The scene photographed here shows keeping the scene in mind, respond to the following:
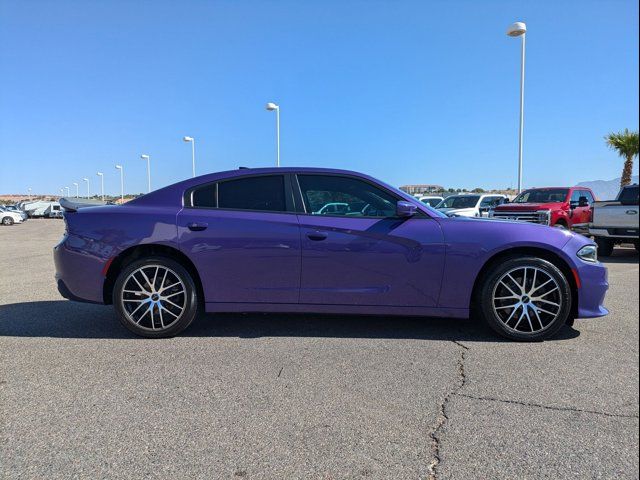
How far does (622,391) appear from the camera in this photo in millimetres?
3031

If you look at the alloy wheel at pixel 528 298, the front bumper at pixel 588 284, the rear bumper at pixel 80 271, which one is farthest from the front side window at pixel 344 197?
the rear bumper at pixel 80 271

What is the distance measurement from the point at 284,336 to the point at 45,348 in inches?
81.8

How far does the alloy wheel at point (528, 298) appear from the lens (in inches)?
160

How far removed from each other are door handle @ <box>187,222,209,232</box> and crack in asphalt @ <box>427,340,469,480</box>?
2471mm

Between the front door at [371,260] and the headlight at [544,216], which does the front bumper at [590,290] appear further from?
the headlight at [544,216]

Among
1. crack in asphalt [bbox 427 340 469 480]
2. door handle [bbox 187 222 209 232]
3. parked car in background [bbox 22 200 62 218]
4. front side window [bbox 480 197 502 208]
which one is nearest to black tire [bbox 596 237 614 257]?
front side window [bbox 480 197 502 208]

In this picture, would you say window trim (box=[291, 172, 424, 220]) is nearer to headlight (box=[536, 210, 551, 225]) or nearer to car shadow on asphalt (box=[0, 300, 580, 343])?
car shadow on asphalt (box=[0, 300, 580, 343])

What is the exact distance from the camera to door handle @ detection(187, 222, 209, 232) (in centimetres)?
421

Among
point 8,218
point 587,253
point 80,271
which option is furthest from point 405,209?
point 8,218

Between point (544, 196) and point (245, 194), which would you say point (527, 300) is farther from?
point (544, 196)

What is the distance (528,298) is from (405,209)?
134 cm

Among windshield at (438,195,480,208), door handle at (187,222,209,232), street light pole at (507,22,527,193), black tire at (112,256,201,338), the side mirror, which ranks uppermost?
street light pole at (507,22,527,193)

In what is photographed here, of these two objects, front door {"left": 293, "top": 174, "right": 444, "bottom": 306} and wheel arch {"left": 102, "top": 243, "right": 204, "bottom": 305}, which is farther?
wheel arch {"left": 102, "top": 243, "right": 204, "bottom": 305}

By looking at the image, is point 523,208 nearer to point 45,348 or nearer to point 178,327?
point 178,327
